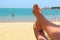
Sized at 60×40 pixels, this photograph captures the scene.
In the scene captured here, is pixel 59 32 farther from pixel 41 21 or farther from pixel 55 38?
pixel 41 21

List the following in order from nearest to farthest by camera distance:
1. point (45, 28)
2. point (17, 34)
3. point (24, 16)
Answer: point (45, 28)
point (17, 34)
point (24, 16)

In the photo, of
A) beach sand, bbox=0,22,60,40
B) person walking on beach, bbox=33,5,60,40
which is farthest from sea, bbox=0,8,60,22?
person walking on beach, bbox=33,5,60,40

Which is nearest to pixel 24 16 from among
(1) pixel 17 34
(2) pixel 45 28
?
(1) pixel 17 34

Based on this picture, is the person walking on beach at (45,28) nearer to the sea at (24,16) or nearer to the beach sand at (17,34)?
the beach sand at (17,34)

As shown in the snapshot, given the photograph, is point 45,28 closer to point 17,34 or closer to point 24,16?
point 17,34

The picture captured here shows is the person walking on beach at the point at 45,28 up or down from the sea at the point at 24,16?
up

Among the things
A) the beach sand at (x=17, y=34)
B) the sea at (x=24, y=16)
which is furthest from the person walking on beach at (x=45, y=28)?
the sea at (x=24, y=16)

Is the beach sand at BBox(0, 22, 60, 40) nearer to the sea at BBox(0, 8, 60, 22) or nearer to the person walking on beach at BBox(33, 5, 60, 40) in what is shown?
the person walking on beach at BBox(33, 5, 60, 40)

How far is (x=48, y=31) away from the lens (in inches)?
43.4

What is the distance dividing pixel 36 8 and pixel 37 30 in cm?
16

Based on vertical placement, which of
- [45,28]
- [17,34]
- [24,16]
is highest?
[45,28]

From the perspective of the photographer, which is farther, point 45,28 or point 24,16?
point 24,16

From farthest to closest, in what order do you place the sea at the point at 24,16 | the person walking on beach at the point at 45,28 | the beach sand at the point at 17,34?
the sea at the point at 24,16, the beach sand at the point at 17,34, the person walking on beach at the point at 45,28

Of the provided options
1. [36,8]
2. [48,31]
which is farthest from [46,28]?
[36,8]
